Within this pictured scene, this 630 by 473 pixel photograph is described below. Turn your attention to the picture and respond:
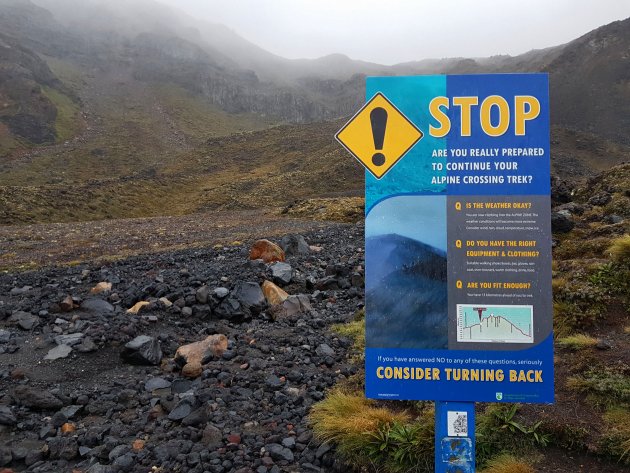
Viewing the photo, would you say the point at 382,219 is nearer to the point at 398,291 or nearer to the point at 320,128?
the point at 398,291

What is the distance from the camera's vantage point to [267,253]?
43.1ft

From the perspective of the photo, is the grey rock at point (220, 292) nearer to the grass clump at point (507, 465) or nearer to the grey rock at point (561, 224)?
the grass clump at point (507, 465)

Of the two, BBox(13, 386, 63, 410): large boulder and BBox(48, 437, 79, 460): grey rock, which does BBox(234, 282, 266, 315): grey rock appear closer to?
BBox(13, 386, 63, 410): large boulder

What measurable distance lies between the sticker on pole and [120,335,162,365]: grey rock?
5.01 metres

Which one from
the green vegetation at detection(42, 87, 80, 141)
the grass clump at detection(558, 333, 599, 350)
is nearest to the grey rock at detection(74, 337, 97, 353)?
the grass clump at detection(558, 333, 599, 350)

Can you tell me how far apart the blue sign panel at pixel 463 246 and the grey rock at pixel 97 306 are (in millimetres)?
7129

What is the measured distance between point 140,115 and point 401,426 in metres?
113

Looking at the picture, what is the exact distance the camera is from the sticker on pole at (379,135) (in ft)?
12.0

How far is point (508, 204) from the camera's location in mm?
3574

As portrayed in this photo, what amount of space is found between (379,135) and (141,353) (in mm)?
5222

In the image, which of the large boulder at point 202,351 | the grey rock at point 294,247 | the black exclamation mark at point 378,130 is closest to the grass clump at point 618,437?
the black exclamation mark at point 378,130

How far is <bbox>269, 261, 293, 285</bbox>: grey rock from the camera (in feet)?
36.0

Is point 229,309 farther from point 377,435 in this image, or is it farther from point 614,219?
point 614,219

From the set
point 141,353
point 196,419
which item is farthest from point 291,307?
point 196,419
